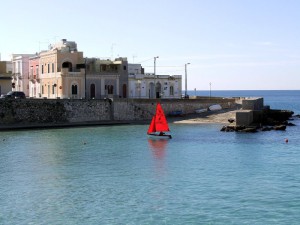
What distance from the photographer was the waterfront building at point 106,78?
91000 mm

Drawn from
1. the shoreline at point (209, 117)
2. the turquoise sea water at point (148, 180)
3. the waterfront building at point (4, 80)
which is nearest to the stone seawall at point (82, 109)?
the shoreline at point (209, 117)

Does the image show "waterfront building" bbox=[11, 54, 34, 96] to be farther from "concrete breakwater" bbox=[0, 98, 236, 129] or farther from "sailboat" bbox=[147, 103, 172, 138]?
"sailboat" bbox=[147, 103, 172, 138]

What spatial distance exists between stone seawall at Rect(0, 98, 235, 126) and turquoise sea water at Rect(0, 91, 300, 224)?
12223 millimetres

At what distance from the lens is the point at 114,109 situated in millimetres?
85812

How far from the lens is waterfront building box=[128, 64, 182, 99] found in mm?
98125

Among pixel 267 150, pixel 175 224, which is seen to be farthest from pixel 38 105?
pixel 175 224

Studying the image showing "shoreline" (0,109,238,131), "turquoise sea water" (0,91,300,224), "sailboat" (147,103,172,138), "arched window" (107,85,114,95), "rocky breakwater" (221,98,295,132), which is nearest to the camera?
"turquoise sea water" (0,91,300,224)

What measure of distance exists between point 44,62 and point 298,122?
148 ft

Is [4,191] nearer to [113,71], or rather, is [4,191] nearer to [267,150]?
[267,150]

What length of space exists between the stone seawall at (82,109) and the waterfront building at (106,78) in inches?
253

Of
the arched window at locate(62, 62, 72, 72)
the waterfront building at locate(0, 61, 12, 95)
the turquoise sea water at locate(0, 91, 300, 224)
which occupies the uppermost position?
the arched window at locate(62, 62, 72, 72)

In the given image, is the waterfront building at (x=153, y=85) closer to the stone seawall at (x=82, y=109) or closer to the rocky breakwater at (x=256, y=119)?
the stone seawall at (x=82, y=109)

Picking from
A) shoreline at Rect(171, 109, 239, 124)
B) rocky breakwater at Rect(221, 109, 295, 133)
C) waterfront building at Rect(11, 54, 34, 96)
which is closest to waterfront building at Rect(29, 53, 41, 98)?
waterfront building at Rect(11, 54, 34, 96)

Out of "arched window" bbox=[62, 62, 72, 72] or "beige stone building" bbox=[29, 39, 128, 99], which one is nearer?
"beige stone building" bbox=[29, 39, 128, 99]
